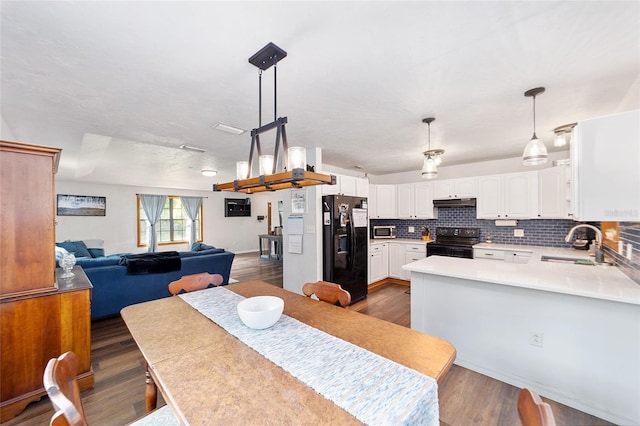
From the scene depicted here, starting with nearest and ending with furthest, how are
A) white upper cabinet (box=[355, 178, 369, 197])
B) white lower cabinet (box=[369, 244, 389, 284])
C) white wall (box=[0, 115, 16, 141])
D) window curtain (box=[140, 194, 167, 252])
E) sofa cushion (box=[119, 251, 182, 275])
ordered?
1. white wall (box=[0, 115, 16, 141])
2. sofa cushion (box=[119, 251, 182, 275])
3. white upper cabinet (box=[355, 178, 369, 197])
4. white lower cabinet (box=[369, 244, 389, 284])
5. window curtain (box=[140, 194, 167, 252])

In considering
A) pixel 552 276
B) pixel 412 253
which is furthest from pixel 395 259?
pixel 552 276

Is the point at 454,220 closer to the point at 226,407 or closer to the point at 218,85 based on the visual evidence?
the point at 218,85

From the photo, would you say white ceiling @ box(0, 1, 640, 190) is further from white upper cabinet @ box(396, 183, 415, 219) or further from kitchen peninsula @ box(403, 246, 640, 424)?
white upper cabinet @ box(396, 183, 415, 219)

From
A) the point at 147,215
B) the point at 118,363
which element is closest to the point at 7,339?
the point at 118,363

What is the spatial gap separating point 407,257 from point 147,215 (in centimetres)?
731

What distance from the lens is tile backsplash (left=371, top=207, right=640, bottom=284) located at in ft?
8.84

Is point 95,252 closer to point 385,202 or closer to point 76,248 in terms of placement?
point 76,248

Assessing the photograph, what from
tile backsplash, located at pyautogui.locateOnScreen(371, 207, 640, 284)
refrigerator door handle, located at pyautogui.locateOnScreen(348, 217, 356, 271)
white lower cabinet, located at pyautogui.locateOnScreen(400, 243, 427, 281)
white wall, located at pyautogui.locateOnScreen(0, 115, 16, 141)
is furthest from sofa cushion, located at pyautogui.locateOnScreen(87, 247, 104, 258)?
white lower cabinet, located at pyautogui.locateOnScreen(400, 243, 427, 281)

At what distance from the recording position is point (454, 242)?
4.65 meters

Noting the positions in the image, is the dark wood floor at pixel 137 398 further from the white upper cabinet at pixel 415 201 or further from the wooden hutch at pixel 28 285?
the white upper cabinet at pixel 415 201

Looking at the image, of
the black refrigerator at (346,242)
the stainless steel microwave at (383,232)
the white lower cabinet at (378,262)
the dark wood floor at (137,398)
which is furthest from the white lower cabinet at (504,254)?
the dark wood floor at (137,398)

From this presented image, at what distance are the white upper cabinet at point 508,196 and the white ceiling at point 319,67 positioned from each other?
3.25ft

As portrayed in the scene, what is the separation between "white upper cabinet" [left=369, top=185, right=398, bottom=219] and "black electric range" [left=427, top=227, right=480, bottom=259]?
974mm

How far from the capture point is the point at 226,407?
836mm
